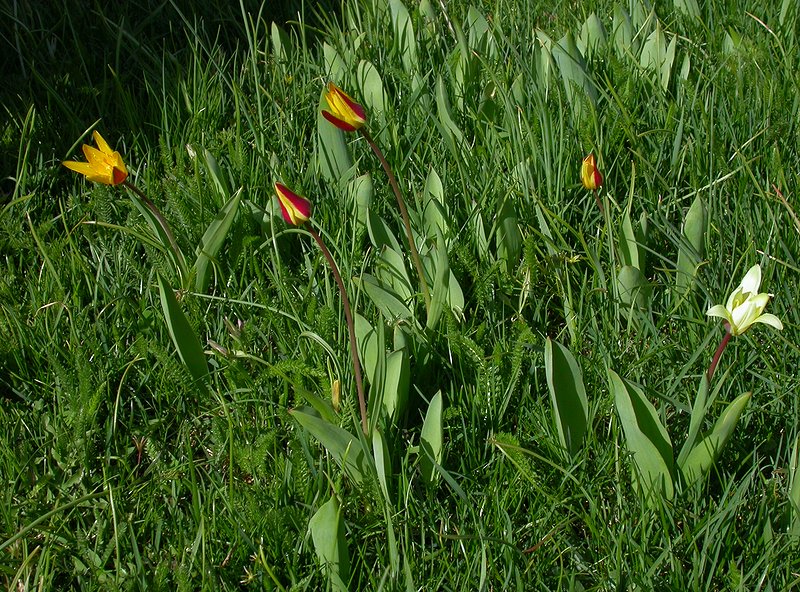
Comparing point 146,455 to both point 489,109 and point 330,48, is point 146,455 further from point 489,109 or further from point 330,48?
point 330,48

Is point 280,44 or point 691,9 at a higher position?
point 691,9

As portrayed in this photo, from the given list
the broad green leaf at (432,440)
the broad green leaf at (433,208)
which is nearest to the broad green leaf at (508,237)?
the broad green leaf at (433,208)

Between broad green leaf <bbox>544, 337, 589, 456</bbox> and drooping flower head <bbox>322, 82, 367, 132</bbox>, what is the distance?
464 millimetres

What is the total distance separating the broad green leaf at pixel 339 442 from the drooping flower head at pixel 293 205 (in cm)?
28

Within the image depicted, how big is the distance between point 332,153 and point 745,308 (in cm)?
97

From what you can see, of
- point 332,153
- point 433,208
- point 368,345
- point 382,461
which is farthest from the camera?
point 332,153

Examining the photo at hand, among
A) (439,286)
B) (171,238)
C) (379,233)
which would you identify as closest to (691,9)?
(379,233)

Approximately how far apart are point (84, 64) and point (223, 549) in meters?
1.56

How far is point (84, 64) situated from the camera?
2.37 meters

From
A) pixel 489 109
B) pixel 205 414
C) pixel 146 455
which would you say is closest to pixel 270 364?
pixel 205 414

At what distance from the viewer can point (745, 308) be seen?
1.21 m

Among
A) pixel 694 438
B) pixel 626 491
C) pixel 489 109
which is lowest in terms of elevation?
pixel 626 491

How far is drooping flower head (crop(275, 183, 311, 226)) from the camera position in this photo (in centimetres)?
133

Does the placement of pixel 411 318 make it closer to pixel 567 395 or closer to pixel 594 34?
pixel 567 395
